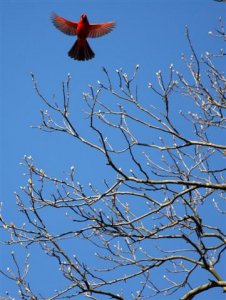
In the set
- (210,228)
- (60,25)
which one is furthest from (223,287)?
(60,25)

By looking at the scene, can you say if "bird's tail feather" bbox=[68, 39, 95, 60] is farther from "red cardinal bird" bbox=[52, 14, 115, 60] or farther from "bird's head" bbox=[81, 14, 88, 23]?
"bird's head" bbox=[81, 14, 88, 23]

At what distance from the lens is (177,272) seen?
16.9 feet

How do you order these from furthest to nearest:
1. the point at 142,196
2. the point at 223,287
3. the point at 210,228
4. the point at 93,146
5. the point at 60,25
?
the point at 60,25
the point at 210,228
the point at 223,287
the point at 142,196
the point at 93,146

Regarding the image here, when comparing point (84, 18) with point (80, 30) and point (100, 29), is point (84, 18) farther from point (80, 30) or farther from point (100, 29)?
point (100, 29)

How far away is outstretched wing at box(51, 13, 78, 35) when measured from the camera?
8.64 metres

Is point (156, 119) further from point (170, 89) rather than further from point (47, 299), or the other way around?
point (47, 299)

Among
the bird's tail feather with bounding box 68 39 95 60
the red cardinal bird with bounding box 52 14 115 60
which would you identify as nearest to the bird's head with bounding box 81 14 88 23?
the red cardinal bird with bounding box 52 14 115 60

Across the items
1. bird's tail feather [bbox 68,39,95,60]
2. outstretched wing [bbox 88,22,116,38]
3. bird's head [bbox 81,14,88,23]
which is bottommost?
bird's tail feather [bbox 68,39,95,60]

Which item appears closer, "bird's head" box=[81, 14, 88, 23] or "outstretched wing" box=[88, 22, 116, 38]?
"bird's head" box=[81, 14, 88, 23]

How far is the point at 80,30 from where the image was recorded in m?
8.63

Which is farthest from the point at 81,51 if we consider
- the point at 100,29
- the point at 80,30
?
the point at 100,29

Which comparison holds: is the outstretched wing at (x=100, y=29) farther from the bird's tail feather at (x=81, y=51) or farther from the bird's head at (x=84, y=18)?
the bird's tail feather at (x=81, y=51)

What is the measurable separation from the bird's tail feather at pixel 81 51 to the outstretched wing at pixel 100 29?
255 millimetres

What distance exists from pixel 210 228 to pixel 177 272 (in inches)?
26.6
